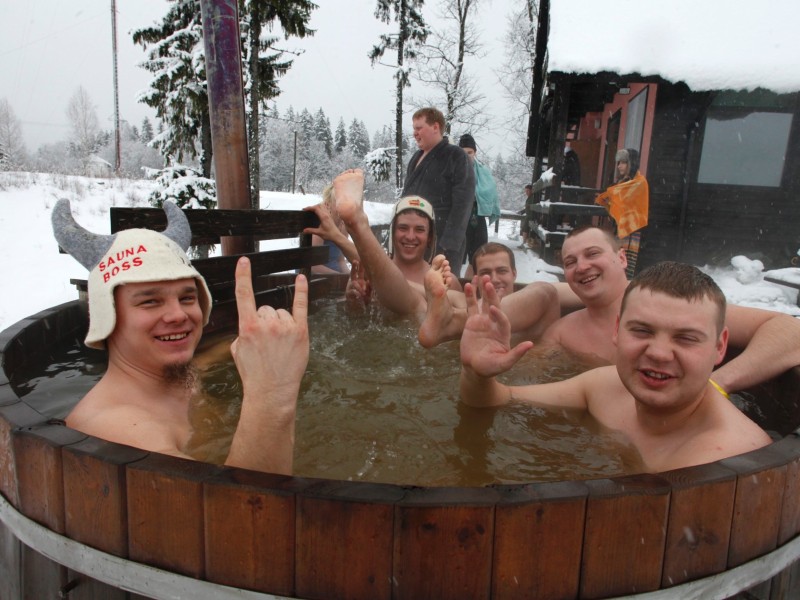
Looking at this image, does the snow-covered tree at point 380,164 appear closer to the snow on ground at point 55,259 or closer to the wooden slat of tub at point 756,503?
the snow on ground at point 55,259

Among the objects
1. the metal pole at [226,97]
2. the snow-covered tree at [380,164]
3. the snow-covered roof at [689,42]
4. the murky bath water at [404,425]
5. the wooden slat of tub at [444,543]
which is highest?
the snow-covered roof at [689,42]

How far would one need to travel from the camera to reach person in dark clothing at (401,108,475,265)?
4.37m

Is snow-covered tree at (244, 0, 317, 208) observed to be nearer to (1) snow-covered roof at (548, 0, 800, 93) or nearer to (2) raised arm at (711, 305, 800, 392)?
(1) snow-covered roof at (548, 0, 800, 93)

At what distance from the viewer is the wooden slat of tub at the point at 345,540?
1035 mm

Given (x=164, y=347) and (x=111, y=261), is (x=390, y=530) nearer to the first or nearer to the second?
(x=164, y=347)

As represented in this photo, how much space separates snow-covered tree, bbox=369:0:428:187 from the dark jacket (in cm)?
1450

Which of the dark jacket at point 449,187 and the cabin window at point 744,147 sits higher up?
the cabin window at point 744,147

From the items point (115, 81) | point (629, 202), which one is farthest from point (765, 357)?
point (115, 81)

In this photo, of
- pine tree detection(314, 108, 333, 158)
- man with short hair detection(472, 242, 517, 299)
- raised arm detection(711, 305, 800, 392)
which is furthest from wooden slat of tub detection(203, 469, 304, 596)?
pine tree detection(314, 108, 333, 158)

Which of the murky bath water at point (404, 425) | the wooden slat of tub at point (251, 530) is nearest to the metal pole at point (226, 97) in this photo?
the murky bath water at point (404, 425)

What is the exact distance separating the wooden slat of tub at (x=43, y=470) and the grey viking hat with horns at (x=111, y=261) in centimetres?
40

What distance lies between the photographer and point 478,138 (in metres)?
21.8

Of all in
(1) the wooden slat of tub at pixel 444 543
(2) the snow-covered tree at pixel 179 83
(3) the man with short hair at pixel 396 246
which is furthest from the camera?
(2) the snow-covered tree at pixel 179 83

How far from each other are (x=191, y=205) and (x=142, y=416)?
5.73 m
